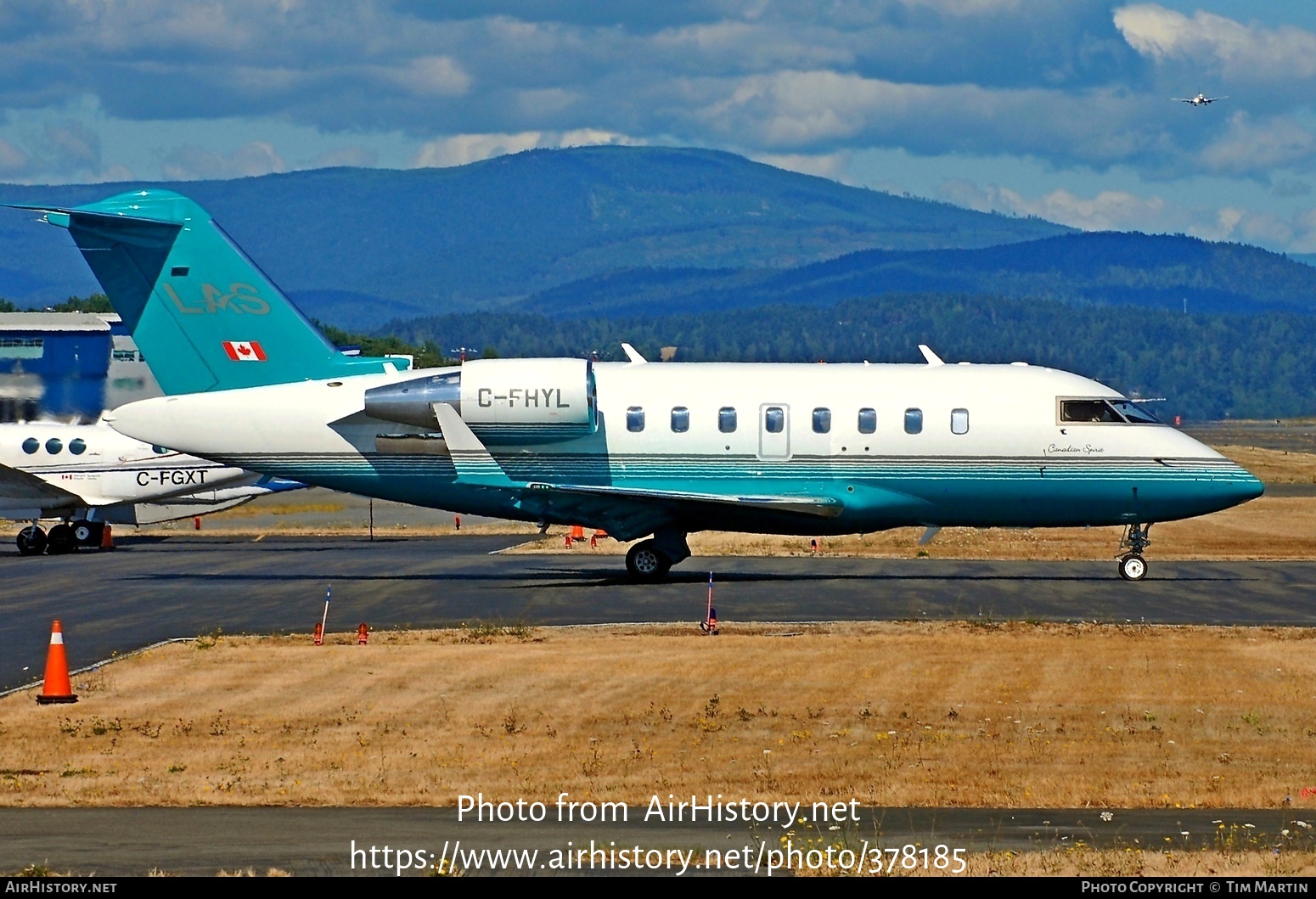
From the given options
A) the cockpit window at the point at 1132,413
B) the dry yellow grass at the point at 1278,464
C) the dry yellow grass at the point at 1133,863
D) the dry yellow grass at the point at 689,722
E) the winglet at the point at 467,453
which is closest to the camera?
the dry yellow grass at the point at 1133,863

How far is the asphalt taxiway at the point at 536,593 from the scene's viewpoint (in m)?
27.8

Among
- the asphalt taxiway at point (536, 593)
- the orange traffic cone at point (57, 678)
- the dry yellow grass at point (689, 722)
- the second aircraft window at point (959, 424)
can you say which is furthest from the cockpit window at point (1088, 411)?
the orange traffic cone at point (57, 678)

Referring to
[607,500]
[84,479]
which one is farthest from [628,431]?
[84,479]

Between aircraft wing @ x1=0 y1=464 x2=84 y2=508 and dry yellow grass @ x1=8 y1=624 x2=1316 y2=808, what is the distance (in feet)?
65.6

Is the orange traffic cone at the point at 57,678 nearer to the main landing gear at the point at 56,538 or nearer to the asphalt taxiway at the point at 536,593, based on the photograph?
the asphalt taxiway at the point at 536,593

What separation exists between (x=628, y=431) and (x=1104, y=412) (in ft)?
30.9

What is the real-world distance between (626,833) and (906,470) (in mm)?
20537

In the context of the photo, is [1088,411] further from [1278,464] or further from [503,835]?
[1278,464]

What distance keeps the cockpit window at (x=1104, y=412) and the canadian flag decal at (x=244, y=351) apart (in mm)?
15859

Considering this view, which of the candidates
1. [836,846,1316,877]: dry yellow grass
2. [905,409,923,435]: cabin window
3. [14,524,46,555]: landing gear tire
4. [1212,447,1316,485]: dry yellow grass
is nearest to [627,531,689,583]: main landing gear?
[905,409,923,435]: cabin window

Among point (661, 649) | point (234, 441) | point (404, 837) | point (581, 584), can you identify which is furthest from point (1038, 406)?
point (404, 837)

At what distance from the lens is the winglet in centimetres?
3241

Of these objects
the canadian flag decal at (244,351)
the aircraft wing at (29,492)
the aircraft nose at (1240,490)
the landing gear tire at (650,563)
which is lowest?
Result: the landing gear tire at (650,563)

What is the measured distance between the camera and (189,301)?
111ft
